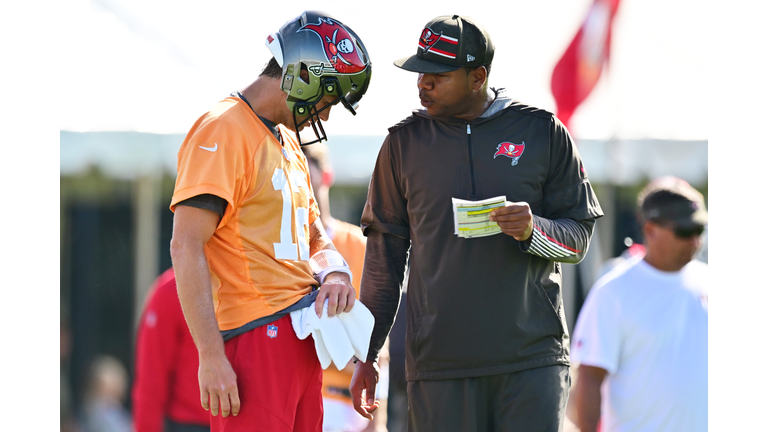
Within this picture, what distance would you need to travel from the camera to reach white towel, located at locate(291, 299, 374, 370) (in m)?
2.23

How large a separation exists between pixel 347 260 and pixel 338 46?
1.99 m

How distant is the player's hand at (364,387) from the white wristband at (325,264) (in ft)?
1.62

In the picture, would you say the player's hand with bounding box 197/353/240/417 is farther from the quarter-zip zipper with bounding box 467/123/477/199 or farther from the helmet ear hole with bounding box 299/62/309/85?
the quarter-zip zipper with bounding box 467/123/477/199

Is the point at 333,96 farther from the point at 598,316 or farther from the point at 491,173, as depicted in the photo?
the point at 598,316

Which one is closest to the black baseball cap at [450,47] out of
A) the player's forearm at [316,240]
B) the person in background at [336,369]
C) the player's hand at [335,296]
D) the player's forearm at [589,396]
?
the player's forearm at [316,240]

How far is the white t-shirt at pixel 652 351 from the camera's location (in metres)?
3.42

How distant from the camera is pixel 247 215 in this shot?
2.20 metres

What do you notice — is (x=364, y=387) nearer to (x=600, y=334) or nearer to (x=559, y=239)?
Answer: (x=559, y=239)

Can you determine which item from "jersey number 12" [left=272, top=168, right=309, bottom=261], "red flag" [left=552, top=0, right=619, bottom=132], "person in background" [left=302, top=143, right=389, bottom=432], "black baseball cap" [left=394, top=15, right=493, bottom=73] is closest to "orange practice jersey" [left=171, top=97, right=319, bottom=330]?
"jersey number 12" [left=272, top=168, right=309, bottom=261]

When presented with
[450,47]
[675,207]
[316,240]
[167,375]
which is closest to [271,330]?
[316,240]

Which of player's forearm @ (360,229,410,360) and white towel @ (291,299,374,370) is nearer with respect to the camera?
white towel @ (291,299,374,370)

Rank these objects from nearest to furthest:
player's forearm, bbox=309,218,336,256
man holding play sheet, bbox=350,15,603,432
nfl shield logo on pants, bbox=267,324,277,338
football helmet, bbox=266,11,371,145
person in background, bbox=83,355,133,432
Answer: nfl shield logo on pants, bbox=267,324,277,338 → football helmet, bbox=266,11,371,145 → man holding play sheet, bbox=350,15,603,432 → player's forearm, bbox=309,218,336,256 → person in background, bbox=83,355,133,432

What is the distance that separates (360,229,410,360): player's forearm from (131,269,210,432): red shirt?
1.28m

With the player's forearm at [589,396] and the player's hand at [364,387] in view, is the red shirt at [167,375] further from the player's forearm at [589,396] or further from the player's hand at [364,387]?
the player's forearm at [589,396]
